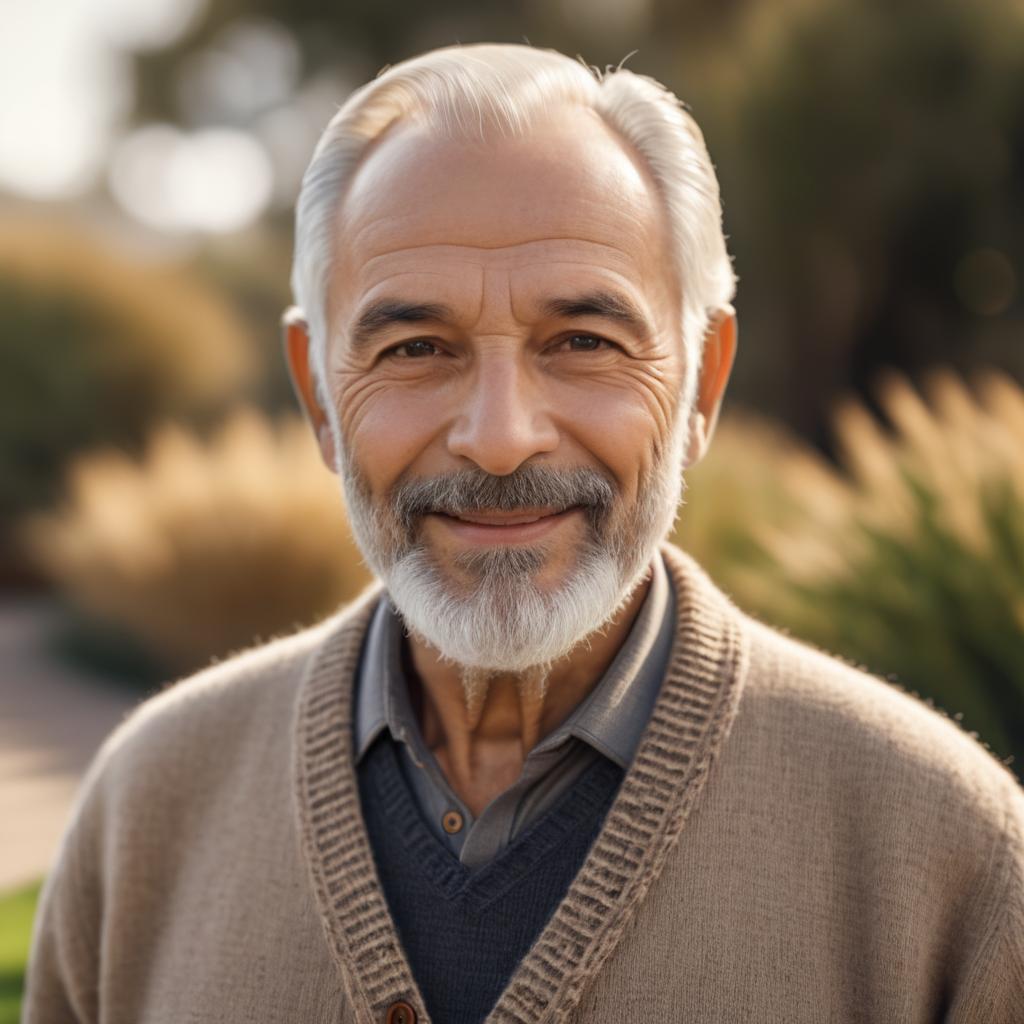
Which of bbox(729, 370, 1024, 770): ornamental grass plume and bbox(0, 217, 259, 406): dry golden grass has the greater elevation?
bbox(729, 370, 1024, 770): ornamental grass plume

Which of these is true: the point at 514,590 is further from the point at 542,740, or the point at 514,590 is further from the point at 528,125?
the point at 528,125

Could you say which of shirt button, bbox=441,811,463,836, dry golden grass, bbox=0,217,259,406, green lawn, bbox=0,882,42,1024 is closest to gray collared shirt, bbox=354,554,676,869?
shirt button, bbox=441,811,463,836

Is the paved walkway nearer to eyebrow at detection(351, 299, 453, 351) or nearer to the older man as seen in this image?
the older man

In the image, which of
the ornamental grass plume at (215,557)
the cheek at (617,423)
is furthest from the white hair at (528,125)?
the ornamental grass plume at (215,557)

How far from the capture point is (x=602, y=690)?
176cm

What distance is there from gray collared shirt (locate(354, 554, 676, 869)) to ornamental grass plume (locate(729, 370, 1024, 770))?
5.21 ft

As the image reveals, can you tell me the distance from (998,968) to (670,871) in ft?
1.43

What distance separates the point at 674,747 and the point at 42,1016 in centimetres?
125

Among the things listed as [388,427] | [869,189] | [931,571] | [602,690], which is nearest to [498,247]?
[388,427]

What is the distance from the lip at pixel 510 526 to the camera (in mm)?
1697

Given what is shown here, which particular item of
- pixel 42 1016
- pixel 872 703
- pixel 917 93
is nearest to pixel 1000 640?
pixel 872 703

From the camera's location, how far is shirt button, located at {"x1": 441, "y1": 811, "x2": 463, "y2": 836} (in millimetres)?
1735

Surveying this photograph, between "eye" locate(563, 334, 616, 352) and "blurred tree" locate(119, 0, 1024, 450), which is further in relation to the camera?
"blurred tree" locate(119, 0, 1024, 450)

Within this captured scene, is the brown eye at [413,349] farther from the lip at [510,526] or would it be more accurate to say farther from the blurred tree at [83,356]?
the blurred tree at [83,356]
